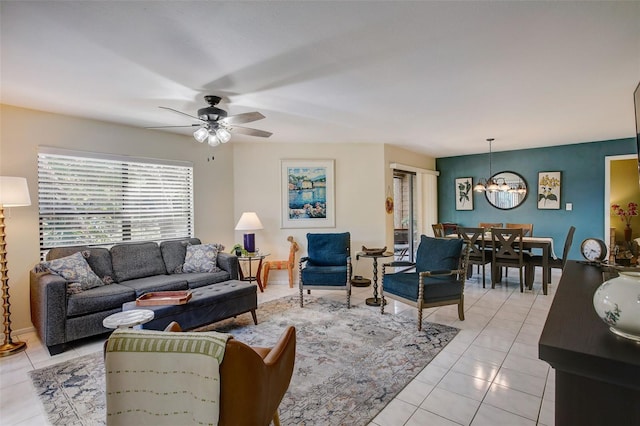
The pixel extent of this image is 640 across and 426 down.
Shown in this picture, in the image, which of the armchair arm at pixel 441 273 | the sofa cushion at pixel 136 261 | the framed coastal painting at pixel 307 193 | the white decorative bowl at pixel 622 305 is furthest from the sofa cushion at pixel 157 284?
the white decorative bowl at pixel 622 305

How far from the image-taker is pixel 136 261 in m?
3.85

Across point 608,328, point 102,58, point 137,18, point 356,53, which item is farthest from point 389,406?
point 102,58

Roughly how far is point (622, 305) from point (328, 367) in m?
2.08

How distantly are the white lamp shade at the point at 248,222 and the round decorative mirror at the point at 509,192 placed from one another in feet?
15.5

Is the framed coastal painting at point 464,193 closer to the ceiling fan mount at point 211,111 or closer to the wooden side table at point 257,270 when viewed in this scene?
the wooden side table at point 257,270

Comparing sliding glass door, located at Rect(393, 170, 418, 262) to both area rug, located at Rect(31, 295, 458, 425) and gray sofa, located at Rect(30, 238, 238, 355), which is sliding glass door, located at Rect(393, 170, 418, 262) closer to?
area rug, located at Rect(31, 295, 458, 425)

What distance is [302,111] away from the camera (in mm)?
3582

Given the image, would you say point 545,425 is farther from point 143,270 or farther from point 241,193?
point 241,193

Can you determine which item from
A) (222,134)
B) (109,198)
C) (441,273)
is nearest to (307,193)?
(222,134)

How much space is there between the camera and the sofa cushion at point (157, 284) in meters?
3.34

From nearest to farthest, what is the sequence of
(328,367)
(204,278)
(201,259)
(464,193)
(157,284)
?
(328,367), (157,284), (204,278), (201,259), (464,193)

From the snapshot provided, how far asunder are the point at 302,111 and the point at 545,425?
334cm

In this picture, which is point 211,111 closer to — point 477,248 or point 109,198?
point 109,198

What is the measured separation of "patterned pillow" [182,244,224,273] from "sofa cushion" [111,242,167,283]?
0.31 m
